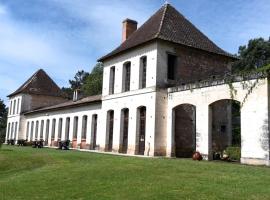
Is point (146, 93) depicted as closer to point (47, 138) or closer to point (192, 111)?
point (192, 111)

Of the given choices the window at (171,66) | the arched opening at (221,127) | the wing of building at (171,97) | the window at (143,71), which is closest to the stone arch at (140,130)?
the wing of building at (171,97)

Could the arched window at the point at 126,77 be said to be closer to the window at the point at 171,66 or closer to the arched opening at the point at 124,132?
the arched opening at the point at 124,132

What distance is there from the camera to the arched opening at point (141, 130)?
925 inches

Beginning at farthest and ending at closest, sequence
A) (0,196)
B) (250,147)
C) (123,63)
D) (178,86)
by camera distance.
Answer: (123,63) → (178,86) → (250,147) → (0,196)

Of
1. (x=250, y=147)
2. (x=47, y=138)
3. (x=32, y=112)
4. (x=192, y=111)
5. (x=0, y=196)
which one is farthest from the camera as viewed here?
(x=32, y=112)

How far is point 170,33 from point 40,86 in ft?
109

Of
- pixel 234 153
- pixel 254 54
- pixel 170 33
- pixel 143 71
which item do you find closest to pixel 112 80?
pixel 143 71

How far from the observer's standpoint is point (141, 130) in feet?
78.0

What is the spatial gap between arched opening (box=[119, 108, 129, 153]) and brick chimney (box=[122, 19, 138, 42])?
7612 mm

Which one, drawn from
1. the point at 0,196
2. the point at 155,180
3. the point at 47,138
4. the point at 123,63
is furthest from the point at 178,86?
the point at 47,138

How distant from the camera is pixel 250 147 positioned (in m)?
16.4

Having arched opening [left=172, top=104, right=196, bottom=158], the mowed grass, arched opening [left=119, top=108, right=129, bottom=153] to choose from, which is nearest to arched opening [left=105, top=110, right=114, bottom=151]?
arched opening [left=119, top=108, right=129, bottom=153]

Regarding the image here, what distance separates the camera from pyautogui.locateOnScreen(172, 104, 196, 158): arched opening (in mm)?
22234

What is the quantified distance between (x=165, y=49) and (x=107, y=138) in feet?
27.7
